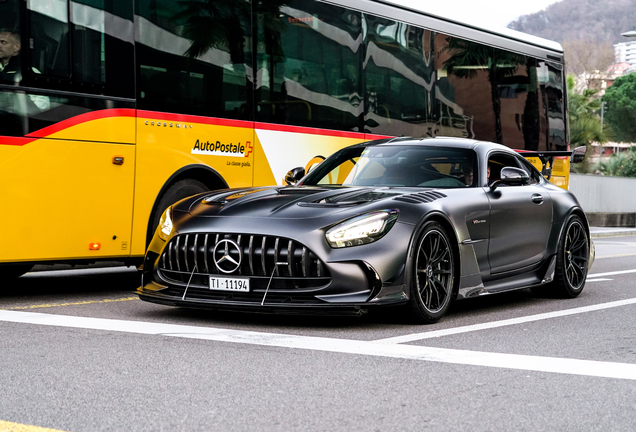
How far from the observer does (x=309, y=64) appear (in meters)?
11.4

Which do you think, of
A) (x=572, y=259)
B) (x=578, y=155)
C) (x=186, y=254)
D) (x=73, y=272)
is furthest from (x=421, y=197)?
(x=578, y=155)

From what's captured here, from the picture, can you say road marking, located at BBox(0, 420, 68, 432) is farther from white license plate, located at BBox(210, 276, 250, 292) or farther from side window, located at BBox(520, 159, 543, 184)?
side window, located at BBox(520, 159, 543, 184)

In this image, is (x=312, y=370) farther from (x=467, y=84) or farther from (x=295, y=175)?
(x=467, y=84)

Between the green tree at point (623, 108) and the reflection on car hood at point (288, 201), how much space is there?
81003 mm

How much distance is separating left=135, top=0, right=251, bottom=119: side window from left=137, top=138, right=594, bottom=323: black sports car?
67.9 inches

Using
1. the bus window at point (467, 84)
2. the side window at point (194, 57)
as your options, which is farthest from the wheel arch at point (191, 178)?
the bus window at point (467, 84)

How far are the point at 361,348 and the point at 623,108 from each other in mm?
85585

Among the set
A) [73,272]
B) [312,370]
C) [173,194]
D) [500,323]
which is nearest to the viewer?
[312,370]

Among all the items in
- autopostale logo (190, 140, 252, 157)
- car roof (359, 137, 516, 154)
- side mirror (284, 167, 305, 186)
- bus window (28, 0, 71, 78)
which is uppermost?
bus window (28, 0, 71, 78)

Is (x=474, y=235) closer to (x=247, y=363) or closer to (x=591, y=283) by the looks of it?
(x=247, y=363)

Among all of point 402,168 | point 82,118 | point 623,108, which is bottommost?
point 402,168

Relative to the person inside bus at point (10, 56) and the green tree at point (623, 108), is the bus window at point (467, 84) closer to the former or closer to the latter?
the person inside bus at point (10, 56)

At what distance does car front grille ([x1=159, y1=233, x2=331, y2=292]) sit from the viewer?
666 centimetres

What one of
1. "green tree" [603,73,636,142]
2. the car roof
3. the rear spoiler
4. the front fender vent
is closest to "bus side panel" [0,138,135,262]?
the car roof
